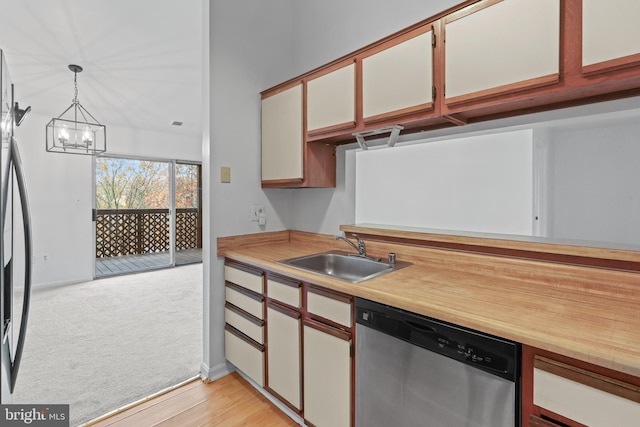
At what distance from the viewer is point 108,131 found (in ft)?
16.0

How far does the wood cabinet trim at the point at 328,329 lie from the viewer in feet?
4.57

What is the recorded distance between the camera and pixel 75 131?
354 centimetres

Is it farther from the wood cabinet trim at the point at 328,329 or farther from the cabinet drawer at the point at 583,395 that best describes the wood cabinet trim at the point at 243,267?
the cabinet drawer at the point at 583,395

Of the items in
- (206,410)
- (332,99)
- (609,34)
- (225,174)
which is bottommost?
(206,410)

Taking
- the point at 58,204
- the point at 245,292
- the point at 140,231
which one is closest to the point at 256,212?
the point at 245,292

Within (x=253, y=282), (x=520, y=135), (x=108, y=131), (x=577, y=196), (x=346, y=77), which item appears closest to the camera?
(x=577, y=196)

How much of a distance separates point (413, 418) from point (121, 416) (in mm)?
1703

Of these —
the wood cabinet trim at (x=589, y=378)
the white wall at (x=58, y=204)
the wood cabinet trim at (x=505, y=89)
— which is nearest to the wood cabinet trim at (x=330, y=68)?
the wood cabinet trim at (x=505, y=89)

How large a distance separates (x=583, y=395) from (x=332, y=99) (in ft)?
5.63

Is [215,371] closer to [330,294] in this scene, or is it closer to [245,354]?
[245,354]

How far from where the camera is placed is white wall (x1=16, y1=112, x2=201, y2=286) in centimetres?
423

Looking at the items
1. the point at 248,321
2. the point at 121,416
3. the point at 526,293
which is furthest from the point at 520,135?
the point at 121,416

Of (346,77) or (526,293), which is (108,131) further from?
(526,293)

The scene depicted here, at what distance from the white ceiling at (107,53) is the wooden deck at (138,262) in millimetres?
2457
